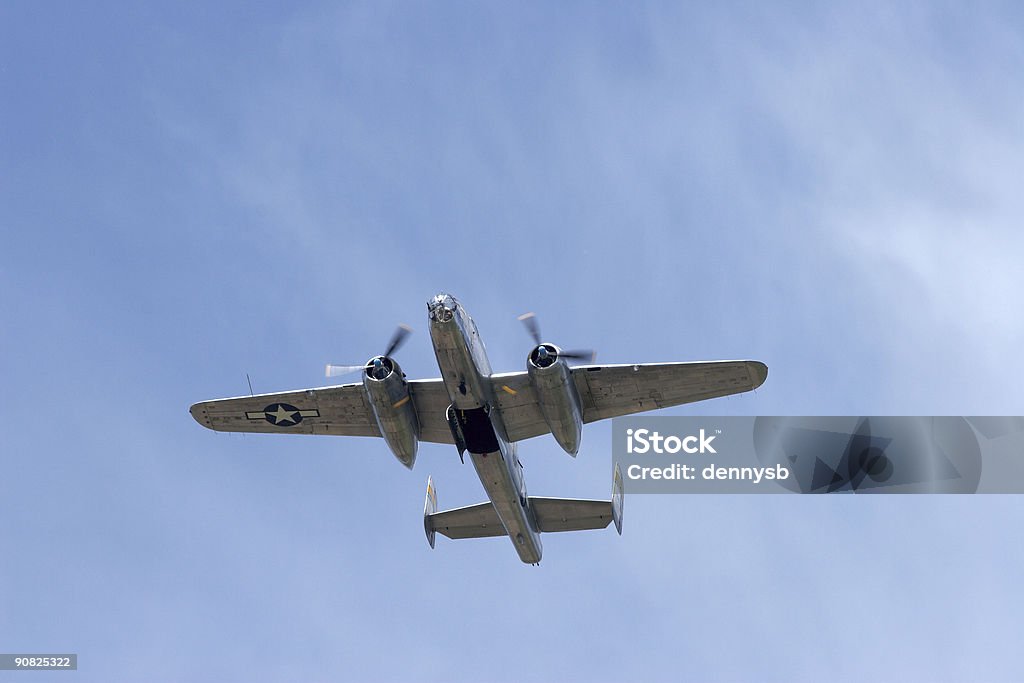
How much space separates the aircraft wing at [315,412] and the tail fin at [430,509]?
371 cm

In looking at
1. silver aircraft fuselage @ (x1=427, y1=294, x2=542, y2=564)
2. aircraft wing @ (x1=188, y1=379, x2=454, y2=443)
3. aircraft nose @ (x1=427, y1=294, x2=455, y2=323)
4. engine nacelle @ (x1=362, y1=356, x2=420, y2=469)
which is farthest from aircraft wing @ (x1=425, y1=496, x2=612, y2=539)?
aircraft nose @ (x1=427, y1=294, x2=455, y2=323)

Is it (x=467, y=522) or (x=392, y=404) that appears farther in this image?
(x=467, y=522)

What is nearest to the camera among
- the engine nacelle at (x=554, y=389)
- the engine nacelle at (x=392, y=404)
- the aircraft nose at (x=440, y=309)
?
the aircraft nose at (x=440, y=309)

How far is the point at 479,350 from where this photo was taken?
3142cm

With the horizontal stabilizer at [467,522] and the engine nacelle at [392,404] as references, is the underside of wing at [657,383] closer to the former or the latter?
the engine nacelle at [392,404]

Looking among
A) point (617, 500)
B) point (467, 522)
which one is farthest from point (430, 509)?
point (617, 500)

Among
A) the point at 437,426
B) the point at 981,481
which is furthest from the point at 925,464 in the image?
the point at 437,426

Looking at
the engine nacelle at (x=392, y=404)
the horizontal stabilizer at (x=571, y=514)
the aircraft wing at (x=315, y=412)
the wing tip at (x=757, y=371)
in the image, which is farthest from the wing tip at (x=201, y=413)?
the wing tip at (x=757, y=371)

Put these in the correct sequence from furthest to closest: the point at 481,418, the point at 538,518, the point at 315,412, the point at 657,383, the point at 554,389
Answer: the point at 538,518 < the point at 315,412 < the point at 657,383 < the point at 481,418 < the point at 554,389

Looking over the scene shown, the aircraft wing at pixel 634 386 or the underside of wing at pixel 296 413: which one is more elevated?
the underside of wing at pixel 296 413

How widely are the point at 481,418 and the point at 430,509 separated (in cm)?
724

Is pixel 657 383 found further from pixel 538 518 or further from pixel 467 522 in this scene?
pixel 467 522

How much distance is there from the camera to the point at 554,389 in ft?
102

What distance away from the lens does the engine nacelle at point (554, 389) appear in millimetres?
30922
